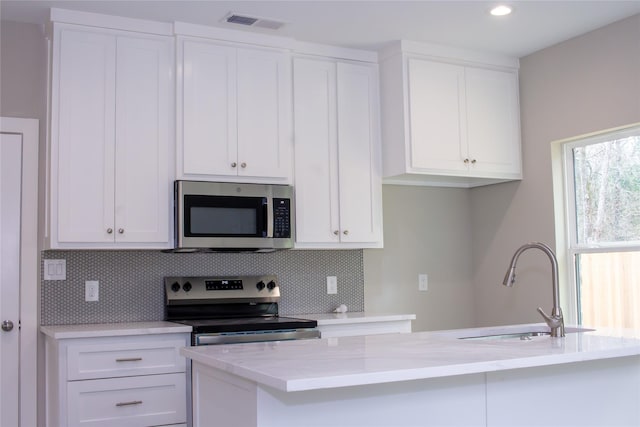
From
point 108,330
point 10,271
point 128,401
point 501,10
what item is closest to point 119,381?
point 128,401

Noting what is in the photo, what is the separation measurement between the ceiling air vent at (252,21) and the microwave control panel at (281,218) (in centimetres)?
95

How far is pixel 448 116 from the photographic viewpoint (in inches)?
171

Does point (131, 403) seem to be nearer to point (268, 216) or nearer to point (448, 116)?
point (268, 216)

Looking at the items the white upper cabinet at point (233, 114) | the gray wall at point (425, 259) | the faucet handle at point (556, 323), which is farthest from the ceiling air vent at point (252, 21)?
the faucet handle at point (556, 323)

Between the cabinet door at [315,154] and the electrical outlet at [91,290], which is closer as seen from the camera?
the electrical outlet at [91,290]

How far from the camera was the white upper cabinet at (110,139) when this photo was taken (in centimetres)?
351

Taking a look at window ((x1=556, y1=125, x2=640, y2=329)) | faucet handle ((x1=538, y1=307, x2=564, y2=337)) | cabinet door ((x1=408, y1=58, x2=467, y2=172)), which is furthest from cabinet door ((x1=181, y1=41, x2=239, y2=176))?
window ((x1=556, y1=125, x2=640, y2=329))

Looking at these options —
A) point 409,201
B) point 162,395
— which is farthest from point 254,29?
point 162,395

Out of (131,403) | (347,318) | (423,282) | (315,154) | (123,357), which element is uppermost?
(315,154)

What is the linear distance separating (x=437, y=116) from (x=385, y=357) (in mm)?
2464

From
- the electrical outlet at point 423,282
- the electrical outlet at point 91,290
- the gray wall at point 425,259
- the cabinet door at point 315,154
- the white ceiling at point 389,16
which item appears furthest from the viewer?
the electrical outlet at point 423,282

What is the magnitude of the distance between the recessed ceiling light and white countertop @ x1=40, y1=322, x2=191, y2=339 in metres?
2.25

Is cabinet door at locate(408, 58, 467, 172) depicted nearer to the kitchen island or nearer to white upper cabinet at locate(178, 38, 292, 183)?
white upper cabinet at locate(178, 38, 292, 183)

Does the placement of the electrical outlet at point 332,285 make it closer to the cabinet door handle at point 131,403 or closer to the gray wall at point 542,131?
the gray wall at point 542,131
